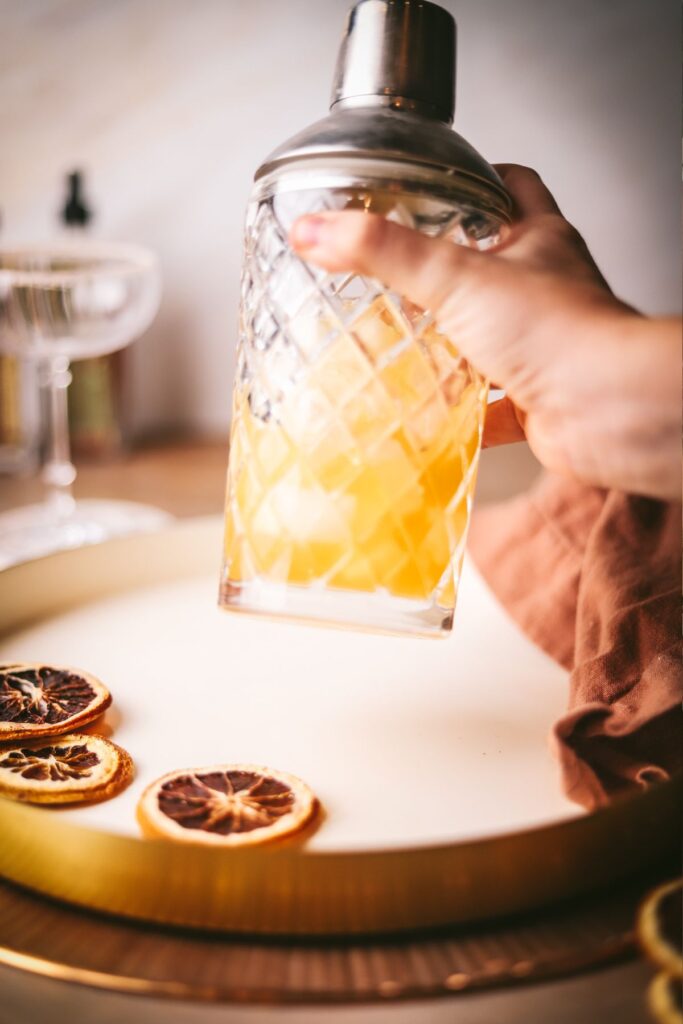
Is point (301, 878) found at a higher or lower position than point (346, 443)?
lower

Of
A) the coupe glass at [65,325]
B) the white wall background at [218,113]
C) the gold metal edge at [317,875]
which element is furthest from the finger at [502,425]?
the white wall background at [218,113]

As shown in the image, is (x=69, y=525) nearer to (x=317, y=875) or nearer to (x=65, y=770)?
(x=65, y=770)

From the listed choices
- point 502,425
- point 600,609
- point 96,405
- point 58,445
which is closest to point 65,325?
point 58,445

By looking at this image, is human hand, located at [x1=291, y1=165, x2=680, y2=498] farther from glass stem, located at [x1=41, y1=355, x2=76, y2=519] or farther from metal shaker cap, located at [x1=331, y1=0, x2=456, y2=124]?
glass stem, located at [x1=41, y1=355, x2=76, y2=519]

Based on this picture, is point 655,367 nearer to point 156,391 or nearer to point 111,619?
point 111,619

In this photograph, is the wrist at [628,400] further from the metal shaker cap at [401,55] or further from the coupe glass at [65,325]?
the coupe glass at [65,325]

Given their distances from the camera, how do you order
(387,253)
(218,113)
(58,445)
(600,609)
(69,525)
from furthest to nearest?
1. (218,113)
2. (58,445)
3. (69,525)
4. (600,609)
5. (387,253)

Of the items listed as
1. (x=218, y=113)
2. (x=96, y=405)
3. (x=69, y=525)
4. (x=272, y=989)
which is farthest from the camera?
(x=218, y=113)
